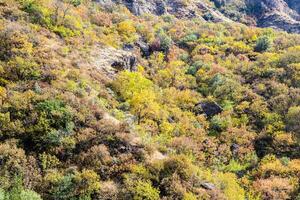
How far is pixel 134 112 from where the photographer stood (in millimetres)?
53906

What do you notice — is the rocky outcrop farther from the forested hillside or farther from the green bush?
the green bush

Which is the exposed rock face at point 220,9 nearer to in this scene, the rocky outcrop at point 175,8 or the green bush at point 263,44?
the rocky outcrop at point 175,8

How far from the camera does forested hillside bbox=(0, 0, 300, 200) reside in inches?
1475

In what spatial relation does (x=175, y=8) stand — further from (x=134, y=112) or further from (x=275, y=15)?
(x=134, y=112)

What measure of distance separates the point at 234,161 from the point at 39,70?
30078 mm

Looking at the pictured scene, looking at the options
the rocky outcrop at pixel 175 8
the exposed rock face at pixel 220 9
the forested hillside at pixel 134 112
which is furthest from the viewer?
the exposed rock face at pixel 220 9

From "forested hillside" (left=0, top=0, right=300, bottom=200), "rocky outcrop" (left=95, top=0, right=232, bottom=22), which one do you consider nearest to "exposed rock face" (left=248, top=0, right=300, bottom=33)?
"rocky outcrop" (left=95, top=0, right=232, bottom=22)

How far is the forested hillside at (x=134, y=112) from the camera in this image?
3747cm

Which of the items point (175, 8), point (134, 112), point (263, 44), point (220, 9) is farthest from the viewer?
point (220, 9)

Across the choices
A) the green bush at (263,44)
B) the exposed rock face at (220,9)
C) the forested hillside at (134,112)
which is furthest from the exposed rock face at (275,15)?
the forested hillside at (134,112)

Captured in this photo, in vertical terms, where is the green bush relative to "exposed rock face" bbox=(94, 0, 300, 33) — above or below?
above

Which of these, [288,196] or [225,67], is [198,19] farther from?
[288,196]

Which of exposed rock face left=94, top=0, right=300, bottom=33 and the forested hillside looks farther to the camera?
exposed rock face left=94, top=0, right=300, bottom=33

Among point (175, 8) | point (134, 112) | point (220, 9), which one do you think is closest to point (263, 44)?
point (175, 8)
